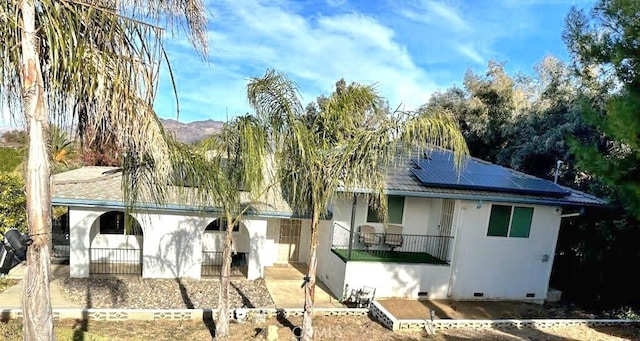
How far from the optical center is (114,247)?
44.5 ft

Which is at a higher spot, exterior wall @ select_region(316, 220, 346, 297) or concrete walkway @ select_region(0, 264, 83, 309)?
exterior wall @ select_region(316, 220, 346, 297)

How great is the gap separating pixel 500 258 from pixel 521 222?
1407 millimetres

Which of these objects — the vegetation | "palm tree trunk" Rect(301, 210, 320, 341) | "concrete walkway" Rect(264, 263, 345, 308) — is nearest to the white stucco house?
"concrete walkway" Rect(264, 263, 345, 308)

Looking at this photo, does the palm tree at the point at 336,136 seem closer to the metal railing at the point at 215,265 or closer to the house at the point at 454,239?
the house at the point at 454,239

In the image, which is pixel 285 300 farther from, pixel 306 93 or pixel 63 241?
pixel 63 241

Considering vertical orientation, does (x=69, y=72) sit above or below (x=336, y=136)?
above

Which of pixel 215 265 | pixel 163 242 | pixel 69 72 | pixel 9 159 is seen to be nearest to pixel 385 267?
pixel 215 265

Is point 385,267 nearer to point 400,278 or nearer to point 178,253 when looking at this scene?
point 400,278

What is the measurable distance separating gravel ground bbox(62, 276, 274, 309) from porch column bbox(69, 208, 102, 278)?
→ 34cm

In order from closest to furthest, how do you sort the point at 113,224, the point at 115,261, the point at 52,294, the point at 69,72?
the point at 69,72
the point at 52,294
the point at 115,261
the point at 113,224

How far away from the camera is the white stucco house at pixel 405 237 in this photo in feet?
40.5

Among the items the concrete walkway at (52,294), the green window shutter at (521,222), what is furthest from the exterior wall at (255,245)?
the green window shutter at (521,222)

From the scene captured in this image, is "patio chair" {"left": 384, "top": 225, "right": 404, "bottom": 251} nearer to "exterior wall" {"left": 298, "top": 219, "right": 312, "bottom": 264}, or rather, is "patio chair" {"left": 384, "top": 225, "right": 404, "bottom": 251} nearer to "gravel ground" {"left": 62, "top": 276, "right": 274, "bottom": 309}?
"exterior wall" {"left": 298, "top": 219, "right": 312, "bottom": 264}

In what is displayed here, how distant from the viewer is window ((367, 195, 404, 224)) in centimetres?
1355
